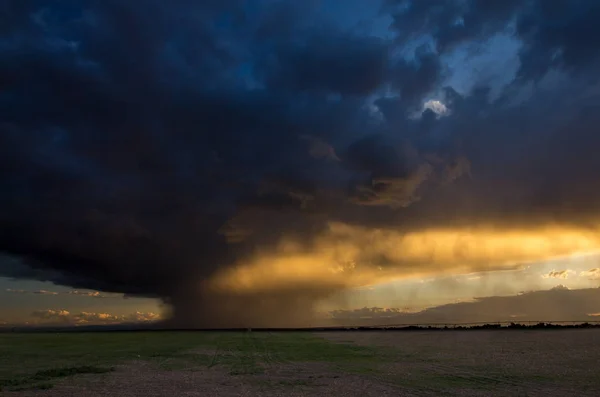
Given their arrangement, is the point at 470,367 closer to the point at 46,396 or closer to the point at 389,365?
the point at 389,365

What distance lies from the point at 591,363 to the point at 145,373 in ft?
148

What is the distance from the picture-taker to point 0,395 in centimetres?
3375

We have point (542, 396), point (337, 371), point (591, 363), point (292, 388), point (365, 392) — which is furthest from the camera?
point (591, 363)

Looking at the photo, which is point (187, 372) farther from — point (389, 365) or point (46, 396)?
point (389, 365)

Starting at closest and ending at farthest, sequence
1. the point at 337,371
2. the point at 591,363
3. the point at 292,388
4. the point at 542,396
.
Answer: the point at 542,396, the point at 292,388, the point at 337,371, the point at 591,363

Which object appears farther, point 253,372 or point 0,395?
point 253,372

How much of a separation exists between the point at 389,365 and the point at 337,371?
25.6ft

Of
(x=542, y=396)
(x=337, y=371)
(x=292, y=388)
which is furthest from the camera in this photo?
(x=337, y=371)

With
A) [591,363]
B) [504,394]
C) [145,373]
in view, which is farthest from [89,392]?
[591,363]

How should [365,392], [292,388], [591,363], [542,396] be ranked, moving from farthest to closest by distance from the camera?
[591,363], [292,388], [365,392], [542,396]

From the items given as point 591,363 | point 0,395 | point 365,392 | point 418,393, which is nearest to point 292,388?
point 365,392

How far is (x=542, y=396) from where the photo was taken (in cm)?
3061

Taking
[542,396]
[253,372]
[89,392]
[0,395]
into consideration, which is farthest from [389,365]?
[0,395]

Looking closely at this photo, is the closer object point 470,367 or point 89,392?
point 89,392
